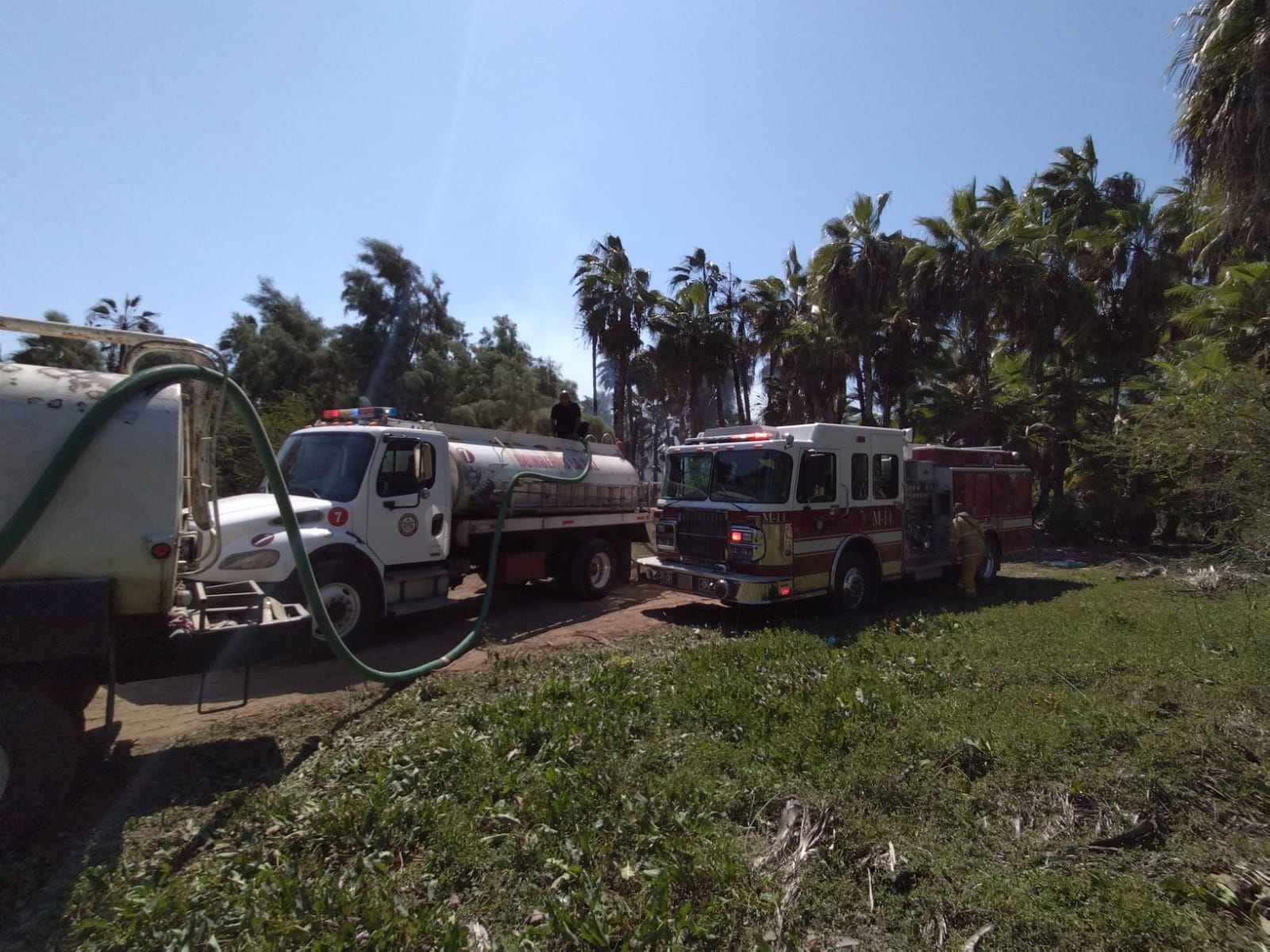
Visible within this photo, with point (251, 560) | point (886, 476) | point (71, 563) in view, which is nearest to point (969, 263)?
point (886, 476)

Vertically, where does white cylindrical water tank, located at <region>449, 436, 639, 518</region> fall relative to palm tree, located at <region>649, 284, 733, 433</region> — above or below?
below

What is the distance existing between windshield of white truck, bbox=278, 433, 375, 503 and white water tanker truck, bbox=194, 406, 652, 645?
13 mm

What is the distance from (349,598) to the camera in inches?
300

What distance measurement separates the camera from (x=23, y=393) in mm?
3742

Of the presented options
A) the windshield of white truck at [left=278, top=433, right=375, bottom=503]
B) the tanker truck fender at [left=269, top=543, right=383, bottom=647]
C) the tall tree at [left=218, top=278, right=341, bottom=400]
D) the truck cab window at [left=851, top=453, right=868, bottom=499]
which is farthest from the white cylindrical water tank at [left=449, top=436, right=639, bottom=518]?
the tall tree at [left=218, top=278, right=341, bottom=400]

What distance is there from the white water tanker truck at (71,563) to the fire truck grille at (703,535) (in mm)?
6215

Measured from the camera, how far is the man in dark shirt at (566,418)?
38.3 feet

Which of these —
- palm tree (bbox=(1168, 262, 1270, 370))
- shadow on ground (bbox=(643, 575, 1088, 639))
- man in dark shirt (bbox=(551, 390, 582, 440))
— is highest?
palm tree (bbox=(1168, 262, 1270, 370))

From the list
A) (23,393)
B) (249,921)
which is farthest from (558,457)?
(249,921)

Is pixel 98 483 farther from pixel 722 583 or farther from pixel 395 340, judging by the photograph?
pixel 395 340

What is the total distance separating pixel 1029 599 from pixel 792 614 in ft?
13.6

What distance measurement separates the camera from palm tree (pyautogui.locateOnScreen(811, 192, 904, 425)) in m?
20.4

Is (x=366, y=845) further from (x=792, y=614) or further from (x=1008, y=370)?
(x=1008, y=370)

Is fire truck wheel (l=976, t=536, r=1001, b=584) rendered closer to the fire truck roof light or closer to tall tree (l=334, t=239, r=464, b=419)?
the fire truck roof light
